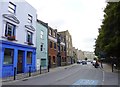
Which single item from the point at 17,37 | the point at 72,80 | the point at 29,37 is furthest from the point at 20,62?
the point at 72,80

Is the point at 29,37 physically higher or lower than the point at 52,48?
higher

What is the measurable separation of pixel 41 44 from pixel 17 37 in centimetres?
1096

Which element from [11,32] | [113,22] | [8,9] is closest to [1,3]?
[8,9]

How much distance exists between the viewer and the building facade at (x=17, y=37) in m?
23.1

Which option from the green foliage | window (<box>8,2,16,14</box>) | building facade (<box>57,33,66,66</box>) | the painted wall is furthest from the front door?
building facade (<box>57,33,66,66</box>)

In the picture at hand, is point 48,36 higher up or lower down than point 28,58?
higher up

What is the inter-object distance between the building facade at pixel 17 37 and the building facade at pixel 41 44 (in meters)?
2.46

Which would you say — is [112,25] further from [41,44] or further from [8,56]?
[41,44]

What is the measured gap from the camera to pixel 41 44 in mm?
37031

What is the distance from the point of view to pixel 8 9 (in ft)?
80.3

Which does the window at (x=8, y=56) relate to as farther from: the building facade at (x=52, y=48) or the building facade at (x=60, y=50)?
the building facade at (x=60, y=50)

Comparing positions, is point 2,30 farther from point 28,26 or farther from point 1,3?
point 28,26

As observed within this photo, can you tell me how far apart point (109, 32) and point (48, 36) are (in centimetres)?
1826

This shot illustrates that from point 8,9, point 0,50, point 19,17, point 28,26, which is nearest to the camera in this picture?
point 0,50
